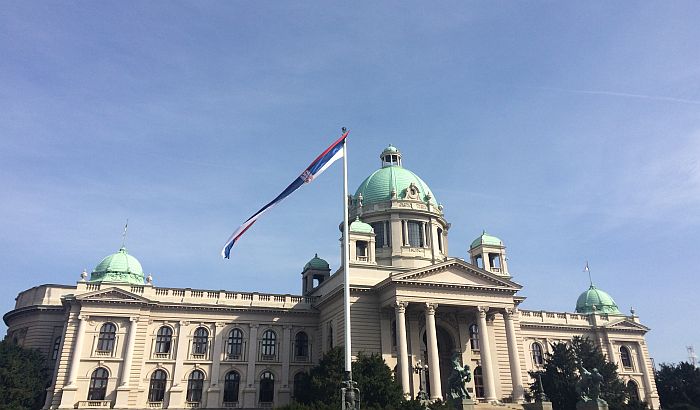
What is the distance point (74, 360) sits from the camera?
48.0m

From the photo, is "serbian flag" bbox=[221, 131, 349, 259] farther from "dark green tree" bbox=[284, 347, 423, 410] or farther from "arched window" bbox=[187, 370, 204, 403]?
"arched window" bbox=[187, 370, 204, 403]

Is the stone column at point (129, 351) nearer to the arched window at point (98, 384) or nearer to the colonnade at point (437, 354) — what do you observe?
the arched window at point (98, 384)

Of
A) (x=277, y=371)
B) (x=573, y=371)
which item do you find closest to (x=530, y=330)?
(x=573, y=371)

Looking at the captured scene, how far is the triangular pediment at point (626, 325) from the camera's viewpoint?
68.4m

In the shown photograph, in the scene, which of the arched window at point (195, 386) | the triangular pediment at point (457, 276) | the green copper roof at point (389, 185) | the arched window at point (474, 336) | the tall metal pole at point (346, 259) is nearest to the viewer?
the tall metal pole at point (346, 259)

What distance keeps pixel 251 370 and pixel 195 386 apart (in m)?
5.48

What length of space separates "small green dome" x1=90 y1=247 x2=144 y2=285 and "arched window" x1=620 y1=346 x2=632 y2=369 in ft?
193

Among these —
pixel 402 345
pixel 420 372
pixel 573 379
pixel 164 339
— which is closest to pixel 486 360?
pixel 420 372

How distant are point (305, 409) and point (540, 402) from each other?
21.0 metres

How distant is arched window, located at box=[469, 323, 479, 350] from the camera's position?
52656mm

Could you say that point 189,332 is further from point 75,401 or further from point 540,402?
point 540,402

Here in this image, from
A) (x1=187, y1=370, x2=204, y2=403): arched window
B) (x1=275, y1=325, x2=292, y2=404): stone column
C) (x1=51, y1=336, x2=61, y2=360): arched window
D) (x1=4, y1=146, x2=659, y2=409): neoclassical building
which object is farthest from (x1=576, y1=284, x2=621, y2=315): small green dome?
(x1=51, y1=336, x2=61, y2=360): arched window

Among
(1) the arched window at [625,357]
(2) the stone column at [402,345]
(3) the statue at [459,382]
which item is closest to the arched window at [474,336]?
(2) the stone column at [402,345]

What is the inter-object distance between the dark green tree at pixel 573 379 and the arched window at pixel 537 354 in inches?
455
